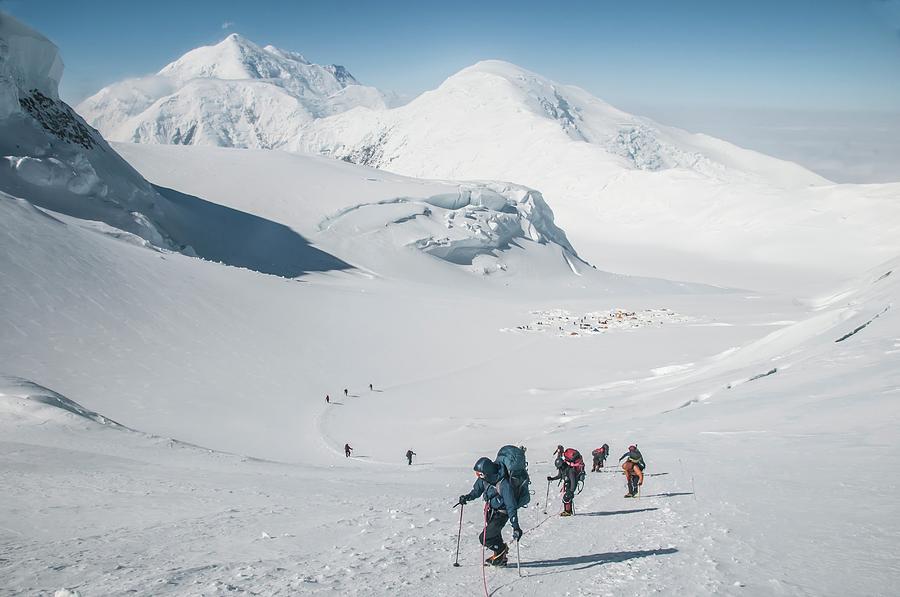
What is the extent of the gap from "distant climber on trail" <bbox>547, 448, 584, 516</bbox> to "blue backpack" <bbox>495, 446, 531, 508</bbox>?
204cm

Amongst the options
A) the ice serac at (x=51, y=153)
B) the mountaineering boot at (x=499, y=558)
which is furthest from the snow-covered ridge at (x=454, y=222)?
the mountaineering boot at (x=499, y=558)

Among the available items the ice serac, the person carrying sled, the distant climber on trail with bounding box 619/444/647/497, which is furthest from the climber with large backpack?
the ice serac

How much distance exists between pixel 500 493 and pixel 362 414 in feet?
61.7

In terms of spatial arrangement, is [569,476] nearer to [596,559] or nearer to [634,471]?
[634,471]

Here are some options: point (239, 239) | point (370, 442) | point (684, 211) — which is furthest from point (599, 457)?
point (684, 211)

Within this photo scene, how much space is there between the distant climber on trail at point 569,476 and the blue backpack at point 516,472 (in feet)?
6.69

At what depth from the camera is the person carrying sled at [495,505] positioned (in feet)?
18.9

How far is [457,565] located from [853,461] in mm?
6037

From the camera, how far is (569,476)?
805 cm

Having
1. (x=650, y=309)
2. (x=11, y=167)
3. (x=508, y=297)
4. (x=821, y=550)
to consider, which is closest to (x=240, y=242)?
(x=11, y=167)

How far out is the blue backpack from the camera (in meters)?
5.95

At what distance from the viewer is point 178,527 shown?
673 centimetres

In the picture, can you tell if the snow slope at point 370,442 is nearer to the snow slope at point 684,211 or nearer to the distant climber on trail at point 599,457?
the distant climber on trail at point 599,457

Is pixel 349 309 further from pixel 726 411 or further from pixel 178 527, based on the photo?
pixel 178 527
